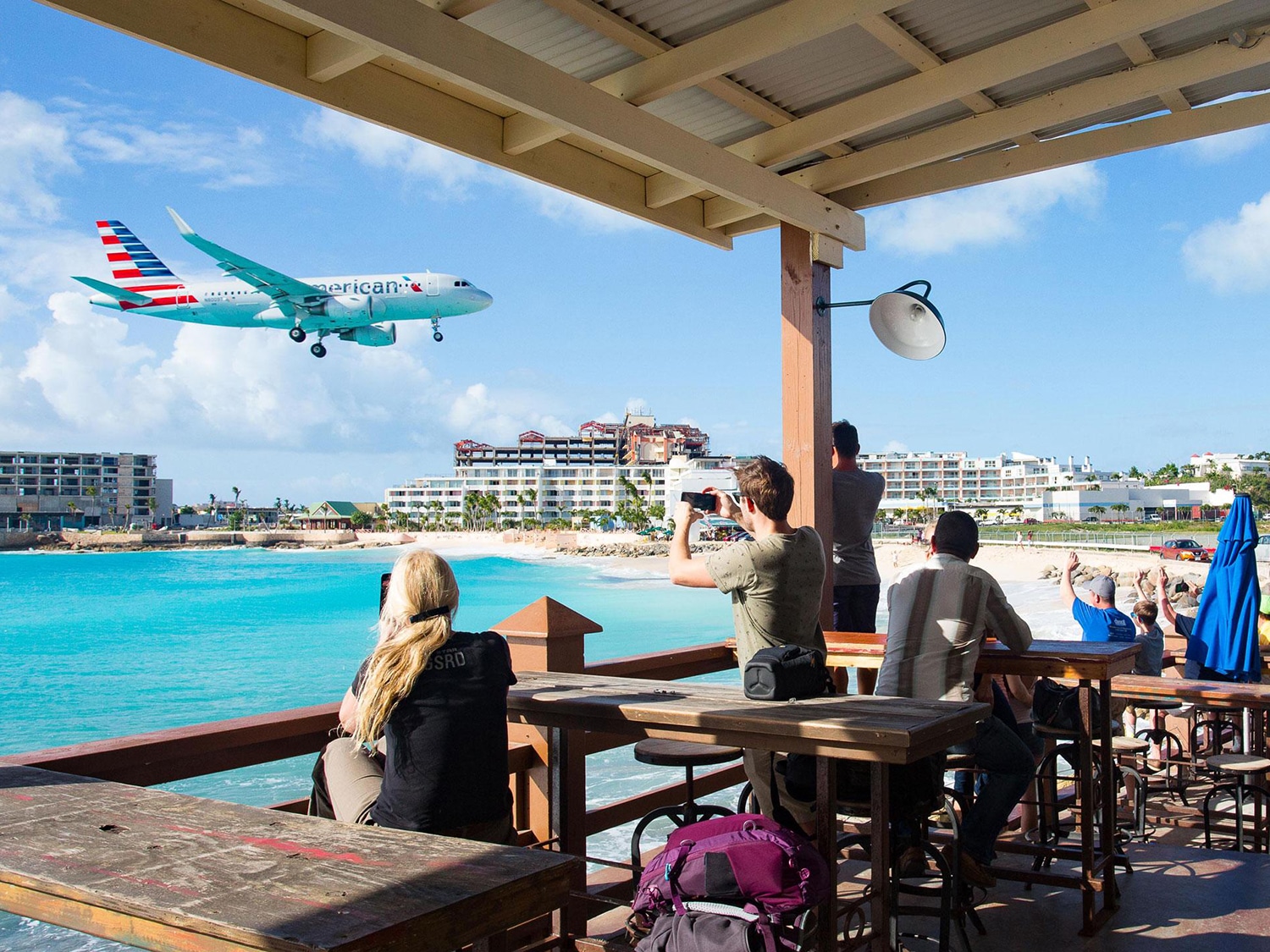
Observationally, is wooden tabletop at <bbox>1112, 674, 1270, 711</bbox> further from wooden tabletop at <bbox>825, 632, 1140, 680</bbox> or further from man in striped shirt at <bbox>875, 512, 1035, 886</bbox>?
man in striped shirt at <bbox>875, 512, 1035, 886</bbox>

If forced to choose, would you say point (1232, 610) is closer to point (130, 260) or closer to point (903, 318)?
point (903, 318)

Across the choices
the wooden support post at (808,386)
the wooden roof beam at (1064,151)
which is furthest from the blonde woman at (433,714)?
the wooden roof beam at (1064,151)

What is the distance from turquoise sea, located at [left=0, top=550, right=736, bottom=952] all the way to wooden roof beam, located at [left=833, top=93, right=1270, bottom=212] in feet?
10.2

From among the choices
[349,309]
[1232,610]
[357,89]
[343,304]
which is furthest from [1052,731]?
[343,304]

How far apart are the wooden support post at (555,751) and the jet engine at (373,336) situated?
1899cm

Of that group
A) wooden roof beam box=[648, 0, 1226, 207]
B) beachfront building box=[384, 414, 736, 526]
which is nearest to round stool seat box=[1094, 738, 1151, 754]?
wooden roof beam box=[648, 0, 1226, 207]

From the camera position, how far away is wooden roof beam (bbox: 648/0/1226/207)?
2.91 metres

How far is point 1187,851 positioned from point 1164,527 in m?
76.3

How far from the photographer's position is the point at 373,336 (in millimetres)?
23844

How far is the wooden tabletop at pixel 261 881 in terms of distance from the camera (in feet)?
3.49

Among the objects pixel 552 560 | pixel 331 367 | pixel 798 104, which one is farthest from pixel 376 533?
pixel 798 104

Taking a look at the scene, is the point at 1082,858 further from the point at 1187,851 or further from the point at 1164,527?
the point at 1164,527

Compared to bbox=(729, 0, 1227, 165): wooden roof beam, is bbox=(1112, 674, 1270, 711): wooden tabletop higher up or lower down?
lower down

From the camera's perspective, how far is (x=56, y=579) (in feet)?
319
